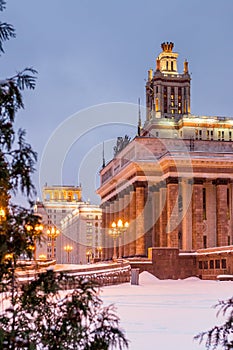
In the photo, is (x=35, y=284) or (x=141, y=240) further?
(x=141, y=240)

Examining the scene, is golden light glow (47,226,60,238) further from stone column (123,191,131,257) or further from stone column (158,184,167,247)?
stone column (123,191,131,257)

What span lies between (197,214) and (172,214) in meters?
2.66

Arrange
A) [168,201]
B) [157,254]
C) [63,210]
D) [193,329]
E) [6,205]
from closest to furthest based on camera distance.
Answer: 1. [6,205]
2. [193,329]
3. [157,254]
4. [168,201]
5. [63,210]

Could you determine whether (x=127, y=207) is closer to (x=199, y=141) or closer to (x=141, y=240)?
(x=141, y=240)

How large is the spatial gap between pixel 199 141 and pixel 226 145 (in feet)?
10.6

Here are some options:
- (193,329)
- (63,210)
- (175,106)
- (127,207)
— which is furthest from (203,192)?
(63,210)

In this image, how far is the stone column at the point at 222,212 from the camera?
213ft

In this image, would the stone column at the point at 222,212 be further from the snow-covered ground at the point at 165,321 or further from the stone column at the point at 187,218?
the snow-covered ground at the point at 165,321

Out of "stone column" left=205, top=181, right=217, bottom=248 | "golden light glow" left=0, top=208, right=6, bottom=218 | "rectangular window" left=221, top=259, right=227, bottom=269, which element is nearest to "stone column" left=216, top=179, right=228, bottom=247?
"stone column" left=205, top=181, right=217, bottom=248

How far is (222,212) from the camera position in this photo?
6531cm

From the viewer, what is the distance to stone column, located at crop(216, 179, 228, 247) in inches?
2552

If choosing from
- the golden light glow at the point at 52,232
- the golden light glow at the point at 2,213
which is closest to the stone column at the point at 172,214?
the golden light glow at the point at 52,232

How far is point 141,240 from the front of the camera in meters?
69.5

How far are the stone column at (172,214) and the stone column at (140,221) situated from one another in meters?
5.28
